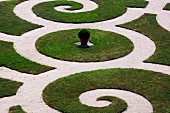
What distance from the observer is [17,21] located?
1214 inches

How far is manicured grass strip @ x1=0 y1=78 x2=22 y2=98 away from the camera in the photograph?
21688 mm

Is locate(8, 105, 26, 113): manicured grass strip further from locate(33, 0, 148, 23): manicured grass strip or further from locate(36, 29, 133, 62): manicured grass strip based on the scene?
locate(33, 0, 148, 23): manicured grass strip

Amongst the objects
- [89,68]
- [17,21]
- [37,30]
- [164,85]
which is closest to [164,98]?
[164,85]

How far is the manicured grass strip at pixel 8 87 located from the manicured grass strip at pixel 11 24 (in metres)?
6.55

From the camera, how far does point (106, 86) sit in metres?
22.5

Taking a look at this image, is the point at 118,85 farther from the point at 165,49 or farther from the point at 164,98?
the point at 165,49

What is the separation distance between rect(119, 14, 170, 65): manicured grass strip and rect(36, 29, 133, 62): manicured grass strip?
157 cm

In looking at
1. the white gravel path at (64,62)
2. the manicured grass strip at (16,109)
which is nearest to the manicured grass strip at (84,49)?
the white gravel path at (64,62)

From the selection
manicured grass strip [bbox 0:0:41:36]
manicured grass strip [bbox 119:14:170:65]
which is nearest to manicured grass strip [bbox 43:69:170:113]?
manicured grass strip [bbox 119:14:170:65]

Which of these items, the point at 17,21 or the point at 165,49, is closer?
the point at 165,49

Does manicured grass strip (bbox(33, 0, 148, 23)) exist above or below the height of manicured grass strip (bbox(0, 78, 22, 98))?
below

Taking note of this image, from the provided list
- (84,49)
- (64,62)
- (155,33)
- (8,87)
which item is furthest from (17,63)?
(155,33)

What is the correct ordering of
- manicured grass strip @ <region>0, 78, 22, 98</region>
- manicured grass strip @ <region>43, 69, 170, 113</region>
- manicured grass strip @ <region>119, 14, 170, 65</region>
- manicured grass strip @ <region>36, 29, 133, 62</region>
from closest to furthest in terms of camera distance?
manicured grass strip @ <region>43, 69, 170, 113</region> → manicured grass strip @ <region>0, 78, 22, 98</region> → manicured grass strip @ <region>119, 14, 170, 65</region> → manicured grass strip @ <region>36, 29, 133, 62</region>

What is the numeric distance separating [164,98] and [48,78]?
5.60m
